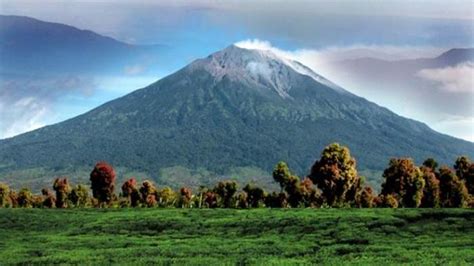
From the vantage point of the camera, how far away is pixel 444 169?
92.6 metres

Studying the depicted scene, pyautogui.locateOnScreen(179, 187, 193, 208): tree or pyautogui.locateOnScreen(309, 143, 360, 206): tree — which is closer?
pyautogui.locateOnScreen(309, 143, 360, 206): tree

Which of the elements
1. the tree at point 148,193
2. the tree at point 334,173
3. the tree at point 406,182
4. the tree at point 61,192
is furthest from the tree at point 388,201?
the tree at point 61,192

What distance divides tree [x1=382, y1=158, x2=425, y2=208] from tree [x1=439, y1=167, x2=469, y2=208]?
524 cm

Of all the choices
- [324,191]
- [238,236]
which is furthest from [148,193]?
[238,236]

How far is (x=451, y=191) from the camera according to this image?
90.1 m

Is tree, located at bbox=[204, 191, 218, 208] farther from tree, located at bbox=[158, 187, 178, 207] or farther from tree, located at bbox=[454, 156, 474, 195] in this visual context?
tree, located at bbox=[454, 156, 474, 195]

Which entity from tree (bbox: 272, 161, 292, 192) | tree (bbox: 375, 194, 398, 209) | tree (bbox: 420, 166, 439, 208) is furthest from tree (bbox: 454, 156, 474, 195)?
tree (bbox: 272, 161, 292, 192)

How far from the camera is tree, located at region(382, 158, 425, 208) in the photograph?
3389 inches

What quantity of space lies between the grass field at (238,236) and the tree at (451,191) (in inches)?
1102

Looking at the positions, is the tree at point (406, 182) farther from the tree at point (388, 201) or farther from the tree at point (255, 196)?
the tree at point (255, 196)

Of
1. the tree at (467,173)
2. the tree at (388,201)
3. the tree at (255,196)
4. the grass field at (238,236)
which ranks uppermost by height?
the tree at (467,173)

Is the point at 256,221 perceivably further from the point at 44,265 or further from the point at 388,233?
the point at 44,265

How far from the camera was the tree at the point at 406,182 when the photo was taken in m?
86.1

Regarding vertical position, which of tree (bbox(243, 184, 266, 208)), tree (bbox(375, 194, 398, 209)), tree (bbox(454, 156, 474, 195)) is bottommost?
tree (bbox(375, 194, 398, 209))
